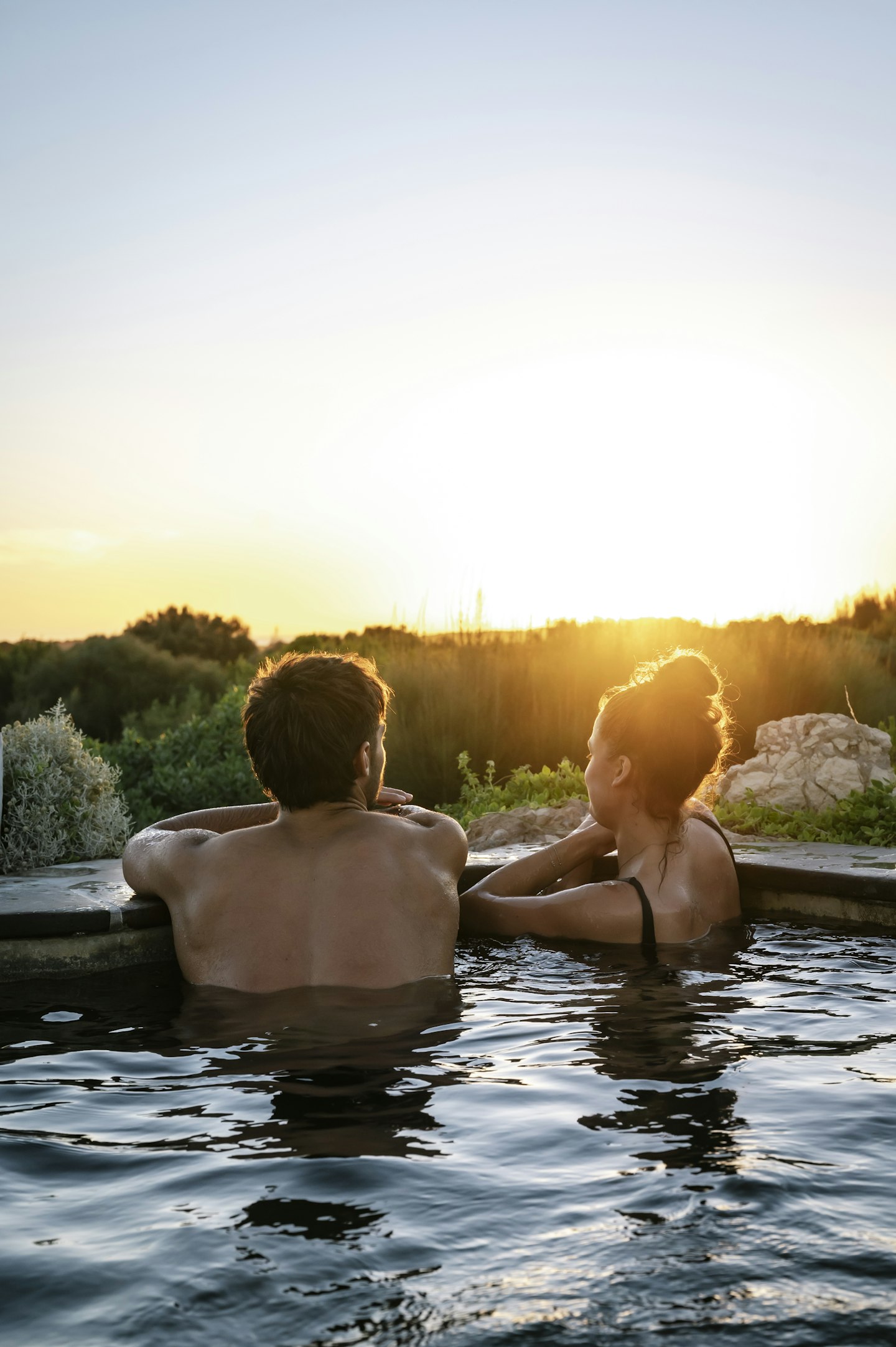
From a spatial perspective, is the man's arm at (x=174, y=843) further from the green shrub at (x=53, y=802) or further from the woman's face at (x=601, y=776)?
the green shrub at (x=53, y=802)

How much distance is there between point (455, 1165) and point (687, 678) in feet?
6.66

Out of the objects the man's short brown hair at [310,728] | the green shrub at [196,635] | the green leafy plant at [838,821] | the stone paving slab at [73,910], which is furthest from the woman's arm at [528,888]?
the green shrub at [196,635]

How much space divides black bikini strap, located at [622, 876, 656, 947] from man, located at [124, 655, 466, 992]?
728 millimetres

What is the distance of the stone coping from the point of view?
3918 mm

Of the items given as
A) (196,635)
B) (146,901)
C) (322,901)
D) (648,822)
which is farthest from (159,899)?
(196,635)

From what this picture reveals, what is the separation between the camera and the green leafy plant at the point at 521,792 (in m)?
7.73

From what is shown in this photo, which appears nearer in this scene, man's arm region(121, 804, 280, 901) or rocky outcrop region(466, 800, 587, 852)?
man's arm region(121, 804, 280, 901)

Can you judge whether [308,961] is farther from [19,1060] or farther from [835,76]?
[835,76]

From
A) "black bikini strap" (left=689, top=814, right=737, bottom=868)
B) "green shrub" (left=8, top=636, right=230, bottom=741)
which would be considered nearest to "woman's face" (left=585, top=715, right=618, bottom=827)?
"black bikini strap" (left=689, top=814, right=737, bottom=868)

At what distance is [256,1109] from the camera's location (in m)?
2.60

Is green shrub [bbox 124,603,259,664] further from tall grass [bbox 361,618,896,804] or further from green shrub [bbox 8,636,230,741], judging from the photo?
tall grass [bbox 361,618,896,804]

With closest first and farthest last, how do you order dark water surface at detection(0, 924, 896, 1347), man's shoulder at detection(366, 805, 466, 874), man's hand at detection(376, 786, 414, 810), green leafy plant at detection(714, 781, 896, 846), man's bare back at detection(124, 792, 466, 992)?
dark water surface at detection(0, 924, 896, 1347) → man's bare back at detection(124, 792, 466, 992) → man's shoulder at detection(366, 805, 466, 874) → man's hand at detection(376, 786, 414, 810) → green leafy plant at detection(714, 781, 896, 846)

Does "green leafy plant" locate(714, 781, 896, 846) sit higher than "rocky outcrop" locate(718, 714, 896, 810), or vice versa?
"rocky outcrop" locate(718, 714, 896, 810)

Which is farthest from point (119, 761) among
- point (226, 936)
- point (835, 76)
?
point (835, 76)
